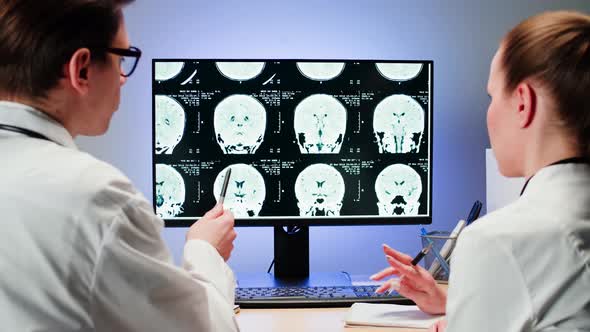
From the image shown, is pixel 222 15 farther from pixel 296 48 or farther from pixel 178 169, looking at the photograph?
pixel 178 169

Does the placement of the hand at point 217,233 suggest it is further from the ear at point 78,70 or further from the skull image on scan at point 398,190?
the skull image on scan at point 398,190

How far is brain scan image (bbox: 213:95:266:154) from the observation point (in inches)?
79.7

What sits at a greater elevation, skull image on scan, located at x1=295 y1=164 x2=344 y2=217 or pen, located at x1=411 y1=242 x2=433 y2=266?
skull image on scan, located at x1=295 y1=164 x2=344 y2=217

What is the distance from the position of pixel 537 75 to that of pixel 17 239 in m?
0.83

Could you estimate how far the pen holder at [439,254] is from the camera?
1.99 m

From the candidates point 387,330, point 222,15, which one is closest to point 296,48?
point 222,15

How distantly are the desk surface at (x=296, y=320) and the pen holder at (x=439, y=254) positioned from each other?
0.37 meters

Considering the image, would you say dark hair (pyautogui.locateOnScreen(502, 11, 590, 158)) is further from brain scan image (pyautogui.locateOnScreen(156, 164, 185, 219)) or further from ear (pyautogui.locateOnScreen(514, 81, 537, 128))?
brain scan image (pyautogui.locateOnScreen(156, 164, 185, 219))

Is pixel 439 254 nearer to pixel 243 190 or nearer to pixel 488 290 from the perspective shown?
pixel 243 190

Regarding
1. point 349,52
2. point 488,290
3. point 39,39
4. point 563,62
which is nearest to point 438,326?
point 488,290

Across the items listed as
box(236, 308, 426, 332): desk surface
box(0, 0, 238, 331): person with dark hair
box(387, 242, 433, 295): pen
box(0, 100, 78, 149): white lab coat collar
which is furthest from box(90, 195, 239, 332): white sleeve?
box(387, 242, 433, 295): pen

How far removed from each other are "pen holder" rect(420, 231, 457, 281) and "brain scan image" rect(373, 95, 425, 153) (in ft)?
0.87

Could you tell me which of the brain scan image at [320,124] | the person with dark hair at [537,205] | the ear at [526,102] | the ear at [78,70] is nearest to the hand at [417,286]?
the brain scan image at [320,124]

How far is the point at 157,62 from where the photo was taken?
2.02 metres
